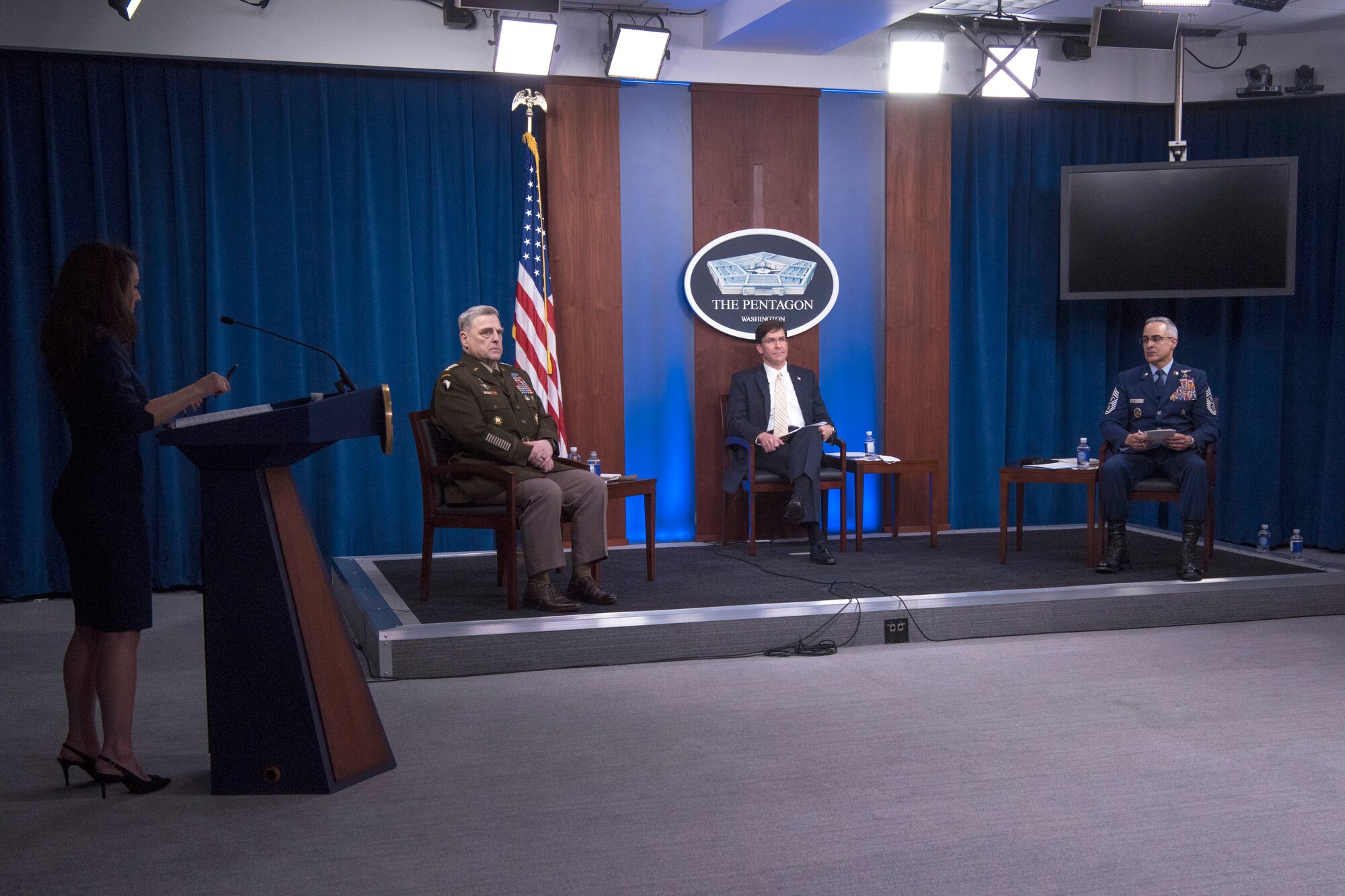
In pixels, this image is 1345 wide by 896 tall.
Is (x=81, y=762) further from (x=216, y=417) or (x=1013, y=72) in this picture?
(x=1013, y=72)

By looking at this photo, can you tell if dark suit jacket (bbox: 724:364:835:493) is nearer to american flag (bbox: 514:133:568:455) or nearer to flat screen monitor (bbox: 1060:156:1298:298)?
american flag (bbox: 514:133:568:455)

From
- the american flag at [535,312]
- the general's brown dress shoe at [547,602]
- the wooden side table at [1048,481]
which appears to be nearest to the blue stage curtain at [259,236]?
the american flag at [535,312]

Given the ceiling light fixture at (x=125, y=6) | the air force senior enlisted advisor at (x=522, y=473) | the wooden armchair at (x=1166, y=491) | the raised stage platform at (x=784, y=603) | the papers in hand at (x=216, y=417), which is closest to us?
the papers in hand at (x=216, y=417)

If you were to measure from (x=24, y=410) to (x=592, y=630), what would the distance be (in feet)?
10.6

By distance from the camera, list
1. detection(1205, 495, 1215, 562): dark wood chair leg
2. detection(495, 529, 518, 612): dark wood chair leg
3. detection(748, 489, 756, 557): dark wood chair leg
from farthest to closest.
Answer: detection(748, 489, 756, 557): dark wood chair leg → detection(1205, 495, 1215, 562): dark wood chair leg → detection(495, 529, 518, 612): dark wood chair leg

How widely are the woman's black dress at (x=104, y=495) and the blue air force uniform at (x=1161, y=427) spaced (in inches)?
165

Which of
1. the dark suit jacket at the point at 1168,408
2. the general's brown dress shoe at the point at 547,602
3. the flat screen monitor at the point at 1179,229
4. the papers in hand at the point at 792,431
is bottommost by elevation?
the general's brown dress shoe at the point at 547,602

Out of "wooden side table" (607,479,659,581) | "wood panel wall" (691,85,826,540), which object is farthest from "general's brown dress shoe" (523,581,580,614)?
"wood panel wall" (691,85,826,540)

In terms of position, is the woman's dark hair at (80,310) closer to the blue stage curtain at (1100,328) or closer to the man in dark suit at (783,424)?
the man in dark suit at (783,424)

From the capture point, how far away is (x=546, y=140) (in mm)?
6180

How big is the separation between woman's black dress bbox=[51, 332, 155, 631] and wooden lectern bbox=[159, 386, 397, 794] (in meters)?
0.17

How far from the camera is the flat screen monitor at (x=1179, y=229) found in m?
6.39

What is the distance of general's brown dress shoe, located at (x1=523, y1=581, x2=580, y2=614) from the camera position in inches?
175

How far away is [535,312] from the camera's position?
5820 mm
